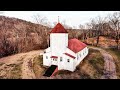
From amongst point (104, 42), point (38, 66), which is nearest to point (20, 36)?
point (38, 66)

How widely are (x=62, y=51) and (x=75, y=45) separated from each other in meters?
0.44

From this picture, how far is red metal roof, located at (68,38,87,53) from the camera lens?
5742mm

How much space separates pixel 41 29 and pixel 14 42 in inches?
36.6

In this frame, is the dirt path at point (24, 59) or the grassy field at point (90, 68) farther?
the dirt path at point (24, 59)

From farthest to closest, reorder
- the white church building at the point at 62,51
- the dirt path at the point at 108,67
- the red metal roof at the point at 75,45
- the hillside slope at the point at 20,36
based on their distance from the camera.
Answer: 1. the hillside slope at the point at 20,36
2. the red metal roof at the point at 75,45
3. the white church building at the point at 62,51
4. the dirt path at the point at 108,67

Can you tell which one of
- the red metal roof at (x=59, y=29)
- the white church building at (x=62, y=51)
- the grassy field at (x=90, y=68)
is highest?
the red metal roof at (x=59, y=29)

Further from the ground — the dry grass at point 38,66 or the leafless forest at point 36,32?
the leafless forest at point 36,32

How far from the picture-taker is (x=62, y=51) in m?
5.68

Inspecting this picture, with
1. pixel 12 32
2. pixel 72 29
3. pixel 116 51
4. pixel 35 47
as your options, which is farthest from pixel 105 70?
pixel 12 32

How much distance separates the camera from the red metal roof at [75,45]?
5742mm

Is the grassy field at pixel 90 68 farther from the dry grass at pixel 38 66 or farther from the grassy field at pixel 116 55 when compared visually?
the dry grass at pixel 38 66

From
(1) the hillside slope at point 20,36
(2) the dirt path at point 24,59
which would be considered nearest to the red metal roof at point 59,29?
(1) the hillside slope at point 20,36

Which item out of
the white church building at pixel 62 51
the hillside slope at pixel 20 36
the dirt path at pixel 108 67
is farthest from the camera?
the hillside slope at pixel 20 36

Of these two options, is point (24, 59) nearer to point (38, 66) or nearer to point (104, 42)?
point (38, 66)
